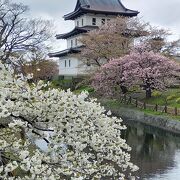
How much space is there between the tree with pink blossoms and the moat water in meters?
7.51

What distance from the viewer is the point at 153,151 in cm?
2348

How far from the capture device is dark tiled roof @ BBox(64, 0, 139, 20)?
63.0 metres

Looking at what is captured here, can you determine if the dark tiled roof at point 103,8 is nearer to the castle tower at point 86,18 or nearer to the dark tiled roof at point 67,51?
the castle tower at point 86,18

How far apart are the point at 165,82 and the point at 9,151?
35.1 m

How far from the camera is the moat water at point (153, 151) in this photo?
1791 cm

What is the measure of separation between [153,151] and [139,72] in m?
17.0

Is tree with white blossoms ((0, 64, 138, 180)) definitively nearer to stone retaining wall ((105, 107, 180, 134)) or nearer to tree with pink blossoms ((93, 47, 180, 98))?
stone retaining wall ((105, 107, 180, 134))

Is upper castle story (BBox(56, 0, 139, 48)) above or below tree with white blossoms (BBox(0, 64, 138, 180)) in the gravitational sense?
above

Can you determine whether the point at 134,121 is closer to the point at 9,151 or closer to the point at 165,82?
the point at 165,82

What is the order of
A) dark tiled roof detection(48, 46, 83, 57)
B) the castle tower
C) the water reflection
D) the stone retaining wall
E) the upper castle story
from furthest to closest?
the upper castle story < the castle tower < dark tiled roof detection(48, 46, 83, 57) < the stone retaining wall < the water reflection

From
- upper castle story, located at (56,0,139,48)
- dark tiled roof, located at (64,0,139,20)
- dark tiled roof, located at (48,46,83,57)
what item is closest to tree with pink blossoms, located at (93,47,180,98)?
dark tiled roof, located at (48,46,83,57)

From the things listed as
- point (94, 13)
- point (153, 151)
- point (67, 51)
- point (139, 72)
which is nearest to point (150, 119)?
point (139, 72)

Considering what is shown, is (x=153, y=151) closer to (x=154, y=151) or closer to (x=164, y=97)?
(x=154, y=151)

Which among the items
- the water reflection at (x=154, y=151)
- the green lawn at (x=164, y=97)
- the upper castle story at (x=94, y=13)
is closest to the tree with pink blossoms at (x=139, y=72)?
the green lawn at (x=164, y=97)
